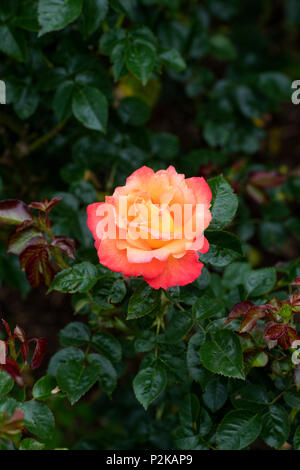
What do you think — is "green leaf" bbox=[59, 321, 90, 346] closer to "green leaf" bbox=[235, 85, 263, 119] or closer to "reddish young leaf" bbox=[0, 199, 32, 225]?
"reddish young leaf" bbox=[0, 199, 32, 225]

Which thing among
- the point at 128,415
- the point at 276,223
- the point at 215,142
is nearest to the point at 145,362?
the point at 128,415

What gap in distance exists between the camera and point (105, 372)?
3.66 feet

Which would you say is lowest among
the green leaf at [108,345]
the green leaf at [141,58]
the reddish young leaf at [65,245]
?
the green leaf at [108,345]

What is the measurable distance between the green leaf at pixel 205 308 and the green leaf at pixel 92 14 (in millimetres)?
678

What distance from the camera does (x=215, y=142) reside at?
5.88 feet

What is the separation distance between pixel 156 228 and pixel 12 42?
0.76 meters

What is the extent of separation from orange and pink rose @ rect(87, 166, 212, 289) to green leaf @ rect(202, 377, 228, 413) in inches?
14.1

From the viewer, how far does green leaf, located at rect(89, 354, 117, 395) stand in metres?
1.11

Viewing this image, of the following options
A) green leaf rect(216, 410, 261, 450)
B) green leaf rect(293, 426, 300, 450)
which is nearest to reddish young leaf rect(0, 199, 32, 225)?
green leaf rect(216, 410, 261, 450)

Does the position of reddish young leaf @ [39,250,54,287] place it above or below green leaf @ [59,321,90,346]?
above

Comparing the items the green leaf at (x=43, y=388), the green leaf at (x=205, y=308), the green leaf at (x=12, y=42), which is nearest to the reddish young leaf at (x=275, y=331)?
the green leaf at (x=205, y=308)

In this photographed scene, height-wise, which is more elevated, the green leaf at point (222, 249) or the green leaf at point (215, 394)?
the green leaf at point (222, 249)

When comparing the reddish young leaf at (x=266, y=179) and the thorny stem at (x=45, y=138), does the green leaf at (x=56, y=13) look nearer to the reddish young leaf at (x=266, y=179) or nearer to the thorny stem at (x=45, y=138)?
the thorny stem at (x=45, y=138)

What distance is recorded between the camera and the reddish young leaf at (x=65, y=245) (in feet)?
3.39
